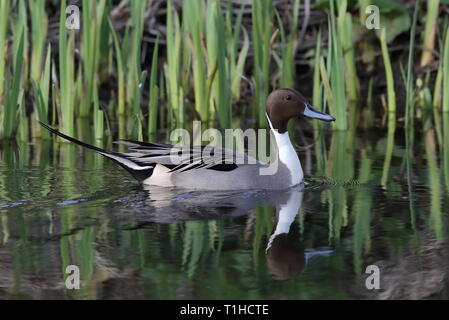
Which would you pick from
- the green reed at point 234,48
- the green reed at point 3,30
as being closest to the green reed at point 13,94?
the green reed at point 3,30

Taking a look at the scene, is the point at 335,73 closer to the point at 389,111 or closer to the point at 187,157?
the point at 389,111

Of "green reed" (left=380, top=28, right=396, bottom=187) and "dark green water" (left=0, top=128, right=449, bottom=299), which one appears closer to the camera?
"dark green water" (left=0, top=128, right=449, bottom=299)

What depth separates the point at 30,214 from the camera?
204 inches

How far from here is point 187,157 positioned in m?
6.15

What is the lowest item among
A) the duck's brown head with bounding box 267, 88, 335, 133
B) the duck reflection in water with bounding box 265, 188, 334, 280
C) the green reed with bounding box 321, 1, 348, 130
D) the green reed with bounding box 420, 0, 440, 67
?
the duck reflection in water with bounding box 265, 188, 334, 280

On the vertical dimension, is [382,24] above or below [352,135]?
above

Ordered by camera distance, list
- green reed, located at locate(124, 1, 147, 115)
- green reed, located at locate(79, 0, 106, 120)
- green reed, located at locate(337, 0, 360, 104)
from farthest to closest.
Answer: green reed, located at locate(337, 0, 360, 104) < green reed, located at locate(79, 0, 106, 120) < green reed, located at locate(124, 1, 147, 115)

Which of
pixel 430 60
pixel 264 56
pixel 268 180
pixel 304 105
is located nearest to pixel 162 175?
pixel 268 180

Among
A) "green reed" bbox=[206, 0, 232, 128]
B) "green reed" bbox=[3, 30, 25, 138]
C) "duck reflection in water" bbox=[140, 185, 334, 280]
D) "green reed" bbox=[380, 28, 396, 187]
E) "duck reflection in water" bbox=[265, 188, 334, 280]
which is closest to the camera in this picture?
"duck reflection in water" bbox=[265, 188, 334, 280]

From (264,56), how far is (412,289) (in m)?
4.51

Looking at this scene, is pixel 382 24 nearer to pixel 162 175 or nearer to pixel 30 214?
pixel 162 175

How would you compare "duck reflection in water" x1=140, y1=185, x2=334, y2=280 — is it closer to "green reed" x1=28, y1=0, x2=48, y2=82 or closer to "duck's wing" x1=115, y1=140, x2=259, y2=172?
"duck's wing" x1=115, y1=140, x2=259, y2=172

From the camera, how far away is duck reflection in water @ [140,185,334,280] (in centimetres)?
425

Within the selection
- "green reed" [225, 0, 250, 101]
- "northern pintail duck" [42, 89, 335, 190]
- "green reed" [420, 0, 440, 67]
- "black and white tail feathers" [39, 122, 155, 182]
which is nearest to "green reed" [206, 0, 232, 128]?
"green reed" [225, 0, 250, 101]
